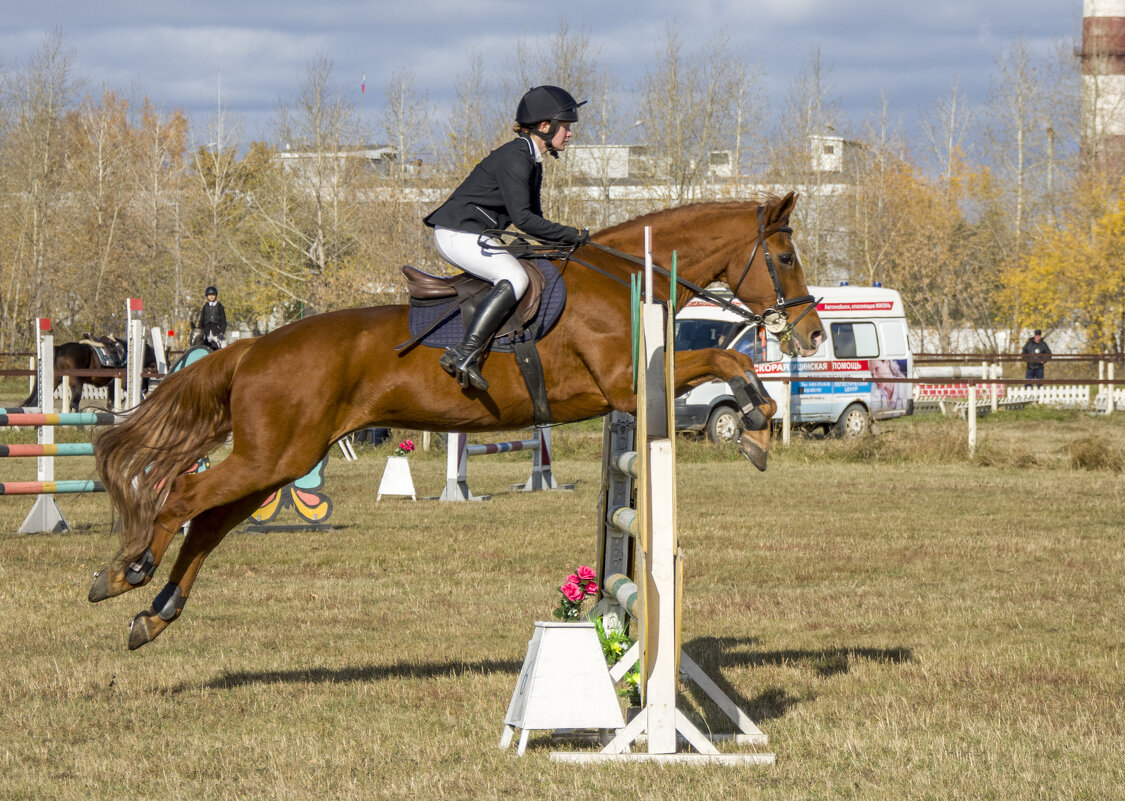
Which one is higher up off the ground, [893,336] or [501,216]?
[501,216]

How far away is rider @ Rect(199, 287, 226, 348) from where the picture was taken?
18.5 meters

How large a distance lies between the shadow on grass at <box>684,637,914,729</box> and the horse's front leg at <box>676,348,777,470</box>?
3.27 feet

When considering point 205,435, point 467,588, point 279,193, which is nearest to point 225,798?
point 205,435

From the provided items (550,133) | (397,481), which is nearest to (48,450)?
(397,481)

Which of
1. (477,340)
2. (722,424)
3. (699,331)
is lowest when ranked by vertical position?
(722,424)

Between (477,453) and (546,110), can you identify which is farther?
(477,453)

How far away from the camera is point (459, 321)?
5.36 m

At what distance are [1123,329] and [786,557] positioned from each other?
27.5 m

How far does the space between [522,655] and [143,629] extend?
6.09 feet

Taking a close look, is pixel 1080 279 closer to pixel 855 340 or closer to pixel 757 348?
pixel 855 340

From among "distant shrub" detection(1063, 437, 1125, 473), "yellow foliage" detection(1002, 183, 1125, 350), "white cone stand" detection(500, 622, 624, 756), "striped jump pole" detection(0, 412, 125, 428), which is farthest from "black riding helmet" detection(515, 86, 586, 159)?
"yellow foliage" detection(1002, 183, 1125, 350)

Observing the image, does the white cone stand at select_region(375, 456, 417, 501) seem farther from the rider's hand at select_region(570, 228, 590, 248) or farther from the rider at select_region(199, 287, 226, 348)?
the rider's hand at select_region(570, 228, 590, 248)

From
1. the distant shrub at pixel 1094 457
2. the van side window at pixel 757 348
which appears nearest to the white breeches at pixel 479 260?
the distant shrub at pixel 1094 457

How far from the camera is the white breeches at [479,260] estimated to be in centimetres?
532
